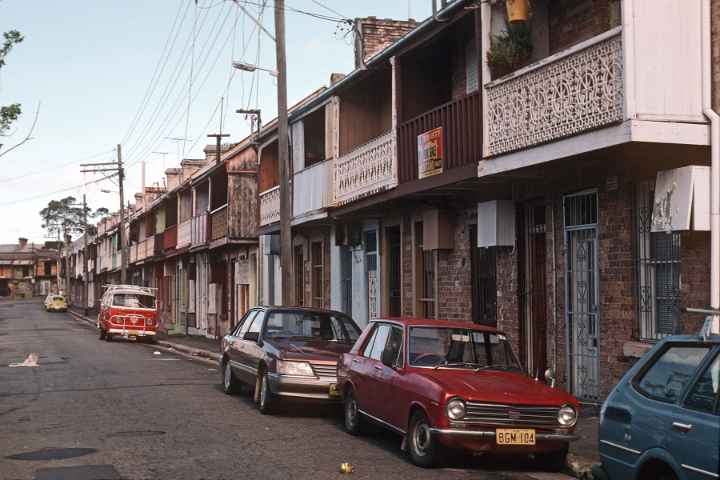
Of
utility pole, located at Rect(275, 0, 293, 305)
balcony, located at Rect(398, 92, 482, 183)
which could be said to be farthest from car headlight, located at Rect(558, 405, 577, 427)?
utility pole, located at Rect(275, 0, 293, 305)

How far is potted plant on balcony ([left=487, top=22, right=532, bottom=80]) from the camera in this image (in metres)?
15.1

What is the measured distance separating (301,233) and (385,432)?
16818 millimetres

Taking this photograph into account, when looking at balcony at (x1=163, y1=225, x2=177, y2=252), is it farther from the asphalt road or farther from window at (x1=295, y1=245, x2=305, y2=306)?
the asphalt road

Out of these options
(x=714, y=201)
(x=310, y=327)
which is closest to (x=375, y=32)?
(x=310, y=327)

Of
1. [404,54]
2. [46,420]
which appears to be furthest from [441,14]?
[46,420]

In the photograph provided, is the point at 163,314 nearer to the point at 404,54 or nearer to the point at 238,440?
the point at 404,54

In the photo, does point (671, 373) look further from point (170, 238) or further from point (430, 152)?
point (170, 238)

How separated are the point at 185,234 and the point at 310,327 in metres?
30.5

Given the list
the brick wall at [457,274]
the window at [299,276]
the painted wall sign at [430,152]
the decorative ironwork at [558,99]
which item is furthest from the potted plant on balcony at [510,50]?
the window at [299,276]

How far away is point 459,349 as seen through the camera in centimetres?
1116

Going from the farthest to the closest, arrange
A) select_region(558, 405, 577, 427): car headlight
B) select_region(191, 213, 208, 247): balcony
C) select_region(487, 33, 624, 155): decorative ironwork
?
select_region(191, 213, 208, 247): balcony < select_region(487, 33, 624, 155): decorative ironwork < select_region(558, 405, 577, 427): car headlight

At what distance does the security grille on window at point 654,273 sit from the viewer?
1277 cm

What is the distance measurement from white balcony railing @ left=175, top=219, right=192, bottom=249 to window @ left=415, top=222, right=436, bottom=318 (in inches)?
949

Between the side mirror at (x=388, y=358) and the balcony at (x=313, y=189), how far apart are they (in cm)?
1190
